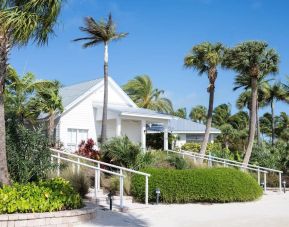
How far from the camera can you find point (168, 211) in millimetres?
13305

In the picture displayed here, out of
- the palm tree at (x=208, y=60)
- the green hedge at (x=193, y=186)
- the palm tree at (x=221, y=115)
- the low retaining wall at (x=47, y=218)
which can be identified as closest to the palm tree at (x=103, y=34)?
the palm tree at (x=208, y=60)

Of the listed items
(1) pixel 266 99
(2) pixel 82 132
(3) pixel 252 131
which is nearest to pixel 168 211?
(3) pixel 252 131

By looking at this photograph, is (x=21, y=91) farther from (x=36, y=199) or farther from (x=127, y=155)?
(x=36, y=199)

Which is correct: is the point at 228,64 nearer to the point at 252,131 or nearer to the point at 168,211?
the point at 252,131

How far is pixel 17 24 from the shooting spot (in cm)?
1102

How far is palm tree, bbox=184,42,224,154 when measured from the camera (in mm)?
26906

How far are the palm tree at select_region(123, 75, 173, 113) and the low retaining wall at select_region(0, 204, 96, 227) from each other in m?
34.3

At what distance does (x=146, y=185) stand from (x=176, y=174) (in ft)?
4.77

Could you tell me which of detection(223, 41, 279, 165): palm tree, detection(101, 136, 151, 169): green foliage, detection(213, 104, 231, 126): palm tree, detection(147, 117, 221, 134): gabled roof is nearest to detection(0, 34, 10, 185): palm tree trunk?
detection(101, 136, 151, 169): green foliage

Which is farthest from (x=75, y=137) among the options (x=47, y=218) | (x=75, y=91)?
(x=47, y=218)

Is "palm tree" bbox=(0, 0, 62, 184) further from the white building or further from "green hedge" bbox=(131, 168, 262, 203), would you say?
the white building

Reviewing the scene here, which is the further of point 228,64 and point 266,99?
point 266,99

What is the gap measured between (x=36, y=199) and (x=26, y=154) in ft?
12.7

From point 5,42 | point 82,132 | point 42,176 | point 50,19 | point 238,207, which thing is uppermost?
point 50,19
